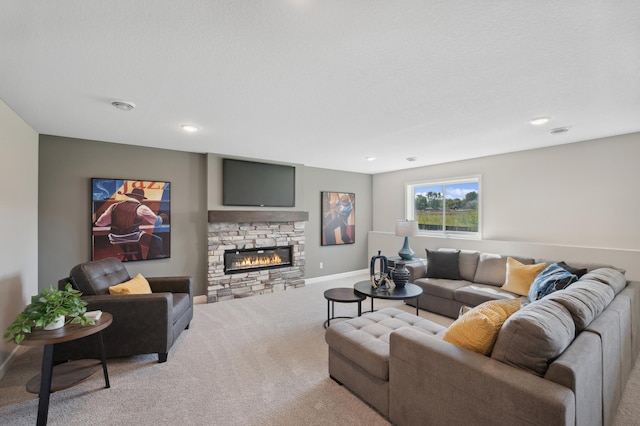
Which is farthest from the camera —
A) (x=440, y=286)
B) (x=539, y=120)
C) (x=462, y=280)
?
(x=462, y=280)

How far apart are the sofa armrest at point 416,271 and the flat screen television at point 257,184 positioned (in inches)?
94.7

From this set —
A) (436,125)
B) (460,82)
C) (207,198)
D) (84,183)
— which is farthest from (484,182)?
(84,183)

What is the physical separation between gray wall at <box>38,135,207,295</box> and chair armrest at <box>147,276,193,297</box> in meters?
0.85

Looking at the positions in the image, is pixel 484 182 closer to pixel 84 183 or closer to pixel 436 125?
pixel 436 125

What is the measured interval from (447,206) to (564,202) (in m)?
1.81

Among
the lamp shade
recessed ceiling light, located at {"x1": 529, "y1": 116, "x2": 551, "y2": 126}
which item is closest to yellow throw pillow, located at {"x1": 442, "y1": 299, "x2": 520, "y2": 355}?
recessed ceiling light, located at {"x1": 529, "y1": 116, "x2": 551, "y2": 126}

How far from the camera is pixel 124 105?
2553 millimetres

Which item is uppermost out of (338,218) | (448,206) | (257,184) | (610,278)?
(257,184)

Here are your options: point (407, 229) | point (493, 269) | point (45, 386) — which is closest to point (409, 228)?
point (407, 229)

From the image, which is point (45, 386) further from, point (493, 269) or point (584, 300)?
point (493, 269)

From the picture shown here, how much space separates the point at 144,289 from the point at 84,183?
180 cm

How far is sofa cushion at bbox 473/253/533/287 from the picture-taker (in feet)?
12.4

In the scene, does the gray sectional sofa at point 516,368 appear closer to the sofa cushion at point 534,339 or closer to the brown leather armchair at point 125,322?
the sofa cushion at point 534,339

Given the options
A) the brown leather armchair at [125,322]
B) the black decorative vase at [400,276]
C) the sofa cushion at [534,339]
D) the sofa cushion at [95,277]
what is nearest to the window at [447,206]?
the black decorative vase at [400,276]
